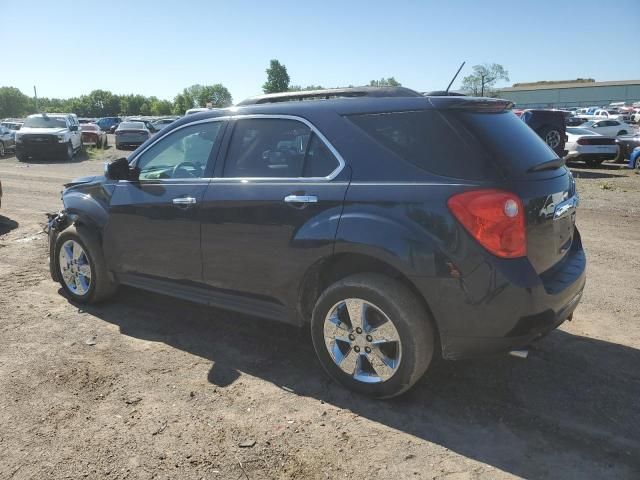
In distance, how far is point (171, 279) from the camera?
13.9ft

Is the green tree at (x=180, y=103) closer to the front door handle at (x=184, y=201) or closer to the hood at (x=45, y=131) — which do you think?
the hood at (x=45, y=131)

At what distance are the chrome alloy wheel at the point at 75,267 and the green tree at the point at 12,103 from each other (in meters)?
169

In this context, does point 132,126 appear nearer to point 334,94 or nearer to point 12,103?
point 334,94

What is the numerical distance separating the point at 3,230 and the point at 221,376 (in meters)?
6.48

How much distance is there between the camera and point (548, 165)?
330cm

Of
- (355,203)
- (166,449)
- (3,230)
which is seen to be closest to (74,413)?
(166,449)

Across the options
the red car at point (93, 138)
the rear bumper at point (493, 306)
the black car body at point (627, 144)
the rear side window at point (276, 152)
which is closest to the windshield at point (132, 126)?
the red car at point (93, 138)

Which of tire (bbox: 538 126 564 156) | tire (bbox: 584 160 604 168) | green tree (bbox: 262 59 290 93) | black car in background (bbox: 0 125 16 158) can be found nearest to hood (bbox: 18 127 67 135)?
black car in background (bbox: 0 125 16 158)

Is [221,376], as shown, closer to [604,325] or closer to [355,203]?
[355,203]

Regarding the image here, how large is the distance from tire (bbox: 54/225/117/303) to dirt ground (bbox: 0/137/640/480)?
0.16m

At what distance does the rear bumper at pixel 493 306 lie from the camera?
2838 mm

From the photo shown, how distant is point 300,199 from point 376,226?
1.91 feet

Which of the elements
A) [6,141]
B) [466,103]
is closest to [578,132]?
[466,103]

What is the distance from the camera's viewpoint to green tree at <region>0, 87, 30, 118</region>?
151m
